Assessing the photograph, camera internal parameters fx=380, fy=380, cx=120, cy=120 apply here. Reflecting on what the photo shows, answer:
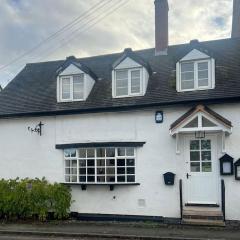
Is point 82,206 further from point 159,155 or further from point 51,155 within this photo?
point 159,155

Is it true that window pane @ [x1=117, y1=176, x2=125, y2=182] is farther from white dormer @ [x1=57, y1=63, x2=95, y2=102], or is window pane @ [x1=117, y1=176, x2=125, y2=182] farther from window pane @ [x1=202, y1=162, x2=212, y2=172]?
white dormer @ [x1=57, y1=63, x2=95, y2=102]

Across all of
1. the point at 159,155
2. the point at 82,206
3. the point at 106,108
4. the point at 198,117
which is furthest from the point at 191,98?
the point at 82,206

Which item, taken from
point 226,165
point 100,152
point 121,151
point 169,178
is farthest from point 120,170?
point 226,165

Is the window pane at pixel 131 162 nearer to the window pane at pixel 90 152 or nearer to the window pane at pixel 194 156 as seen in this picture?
the window pane at pixel 90 152

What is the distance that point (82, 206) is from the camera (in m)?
15.2

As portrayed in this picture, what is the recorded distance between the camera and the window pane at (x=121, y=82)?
615 inches

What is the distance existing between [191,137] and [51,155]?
587 cm

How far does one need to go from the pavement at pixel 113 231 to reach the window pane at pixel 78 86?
18.1 feet

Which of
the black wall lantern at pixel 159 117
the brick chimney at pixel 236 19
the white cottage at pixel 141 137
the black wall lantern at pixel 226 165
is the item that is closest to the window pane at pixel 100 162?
the white cottage at pixel 141 137

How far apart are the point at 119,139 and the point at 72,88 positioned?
334cm

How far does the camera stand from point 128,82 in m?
15.5

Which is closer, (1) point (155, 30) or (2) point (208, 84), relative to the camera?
(2) point (208, 84)

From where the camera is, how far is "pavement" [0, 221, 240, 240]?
38.1 feet

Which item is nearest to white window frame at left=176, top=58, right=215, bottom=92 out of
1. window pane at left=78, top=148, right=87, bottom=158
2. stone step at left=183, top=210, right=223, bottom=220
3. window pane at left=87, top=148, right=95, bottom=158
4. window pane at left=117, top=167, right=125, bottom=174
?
window pane at left=117, top=167, right=125, bottom=174
